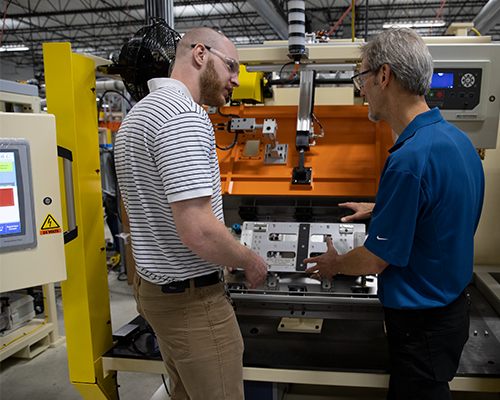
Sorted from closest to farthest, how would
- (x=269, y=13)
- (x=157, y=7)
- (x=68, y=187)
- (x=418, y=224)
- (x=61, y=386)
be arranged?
(x=418, y=224), (x=68, y=187), (x=157, y=7), (x=61, y=386), (x=269, y=13)

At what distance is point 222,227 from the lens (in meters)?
1.21

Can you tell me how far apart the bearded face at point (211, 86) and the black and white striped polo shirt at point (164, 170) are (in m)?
0.11

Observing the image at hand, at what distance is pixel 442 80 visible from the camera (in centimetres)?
187

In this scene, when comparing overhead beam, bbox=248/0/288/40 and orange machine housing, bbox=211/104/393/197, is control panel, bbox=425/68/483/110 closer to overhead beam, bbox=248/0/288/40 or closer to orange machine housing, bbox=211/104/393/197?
orange machine housing, bbox=211/104/393/197

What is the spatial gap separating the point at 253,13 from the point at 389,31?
11.3m

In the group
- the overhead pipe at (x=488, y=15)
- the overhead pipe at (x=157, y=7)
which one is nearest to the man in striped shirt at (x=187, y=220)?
the overhead pipe at (x=157, y=7)

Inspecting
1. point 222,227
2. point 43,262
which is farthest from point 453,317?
point 43,262

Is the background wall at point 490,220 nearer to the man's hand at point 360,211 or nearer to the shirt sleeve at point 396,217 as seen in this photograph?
the man's hand at point 360,211

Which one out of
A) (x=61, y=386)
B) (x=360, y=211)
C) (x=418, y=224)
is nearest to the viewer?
(x=418, y=224)

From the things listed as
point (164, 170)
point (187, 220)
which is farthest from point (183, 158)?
point (187, 220)

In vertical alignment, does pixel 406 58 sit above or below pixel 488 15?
below

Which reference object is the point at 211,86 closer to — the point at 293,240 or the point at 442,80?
the point at 293,240

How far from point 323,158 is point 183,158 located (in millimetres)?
1240

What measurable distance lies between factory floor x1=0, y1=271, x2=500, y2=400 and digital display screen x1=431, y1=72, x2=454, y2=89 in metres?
1.63
